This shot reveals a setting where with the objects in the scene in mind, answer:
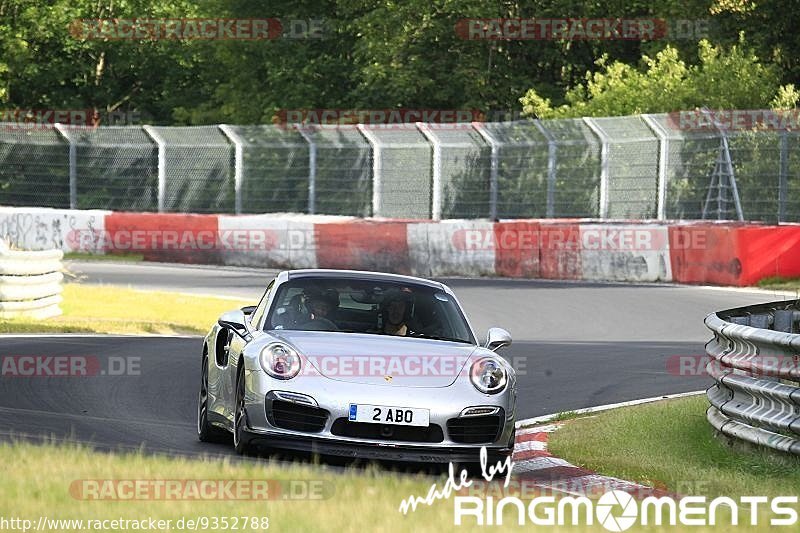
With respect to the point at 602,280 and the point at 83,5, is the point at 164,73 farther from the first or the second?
the point at 602,280

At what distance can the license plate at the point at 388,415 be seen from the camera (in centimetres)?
920

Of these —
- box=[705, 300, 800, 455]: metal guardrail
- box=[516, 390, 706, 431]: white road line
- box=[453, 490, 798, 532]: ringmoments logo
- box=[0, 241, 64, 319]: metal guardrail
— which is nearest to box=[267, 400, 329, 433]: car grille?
box=[453, 490, 798, 532]: ringmoments logo

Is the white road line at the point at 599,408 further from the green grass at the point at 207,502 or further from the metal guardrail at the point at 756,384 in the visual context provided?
the green grass at the point at 207,502

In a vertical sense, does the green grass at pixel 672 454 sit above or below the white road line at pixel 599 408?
above

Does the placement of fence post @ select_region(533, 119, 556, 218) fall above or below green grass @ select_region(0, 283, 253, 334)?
above

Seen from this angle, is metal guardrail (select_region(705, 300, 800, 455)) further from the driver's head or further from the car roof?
the driver's head

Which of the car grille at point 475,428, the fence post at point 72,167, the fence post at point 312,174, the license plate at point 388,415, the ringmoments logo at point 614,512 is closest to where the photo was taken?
the ringmoments logo at point 614,512

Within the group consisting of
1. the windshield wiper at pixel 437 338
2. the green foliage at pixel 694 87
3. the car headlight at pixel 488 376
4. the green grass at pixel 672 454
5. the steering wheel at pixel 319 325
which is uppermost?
the green foliage at pixel 694 87

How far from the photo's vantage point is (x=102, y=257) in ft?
109

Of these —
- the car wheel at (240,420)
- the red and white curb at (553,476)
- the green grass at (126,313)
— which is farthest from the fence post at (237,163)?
the car wheel at (240,420)

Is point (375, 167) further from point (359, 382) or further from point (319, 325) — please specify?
point (359, 382)

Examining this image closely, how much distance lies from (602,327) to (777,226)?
6.14 metres

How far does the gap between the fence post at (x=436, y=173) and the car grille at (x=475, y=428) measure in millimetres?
21902

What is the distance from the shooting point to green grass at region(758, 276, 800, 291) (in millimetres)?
24734
